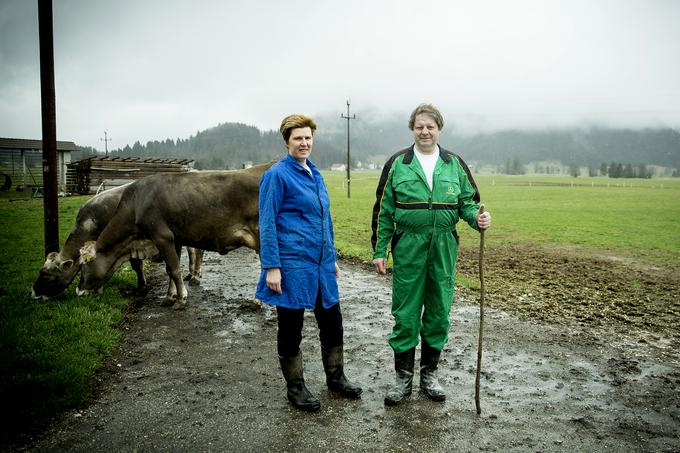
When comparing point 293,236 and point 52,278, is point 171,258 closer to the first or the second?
point 52,278

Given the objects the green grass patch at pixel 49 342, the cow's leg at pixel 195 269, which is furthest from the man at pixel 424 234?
the cow's leg at pixel 195 269

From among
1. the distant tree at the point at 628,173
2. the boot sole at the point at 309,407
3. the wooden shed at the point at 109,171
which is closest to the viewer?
the boot sole at the point at 309,407

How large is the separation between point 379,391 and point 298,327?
1.25m

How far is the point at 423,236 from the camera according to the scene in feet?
15.0

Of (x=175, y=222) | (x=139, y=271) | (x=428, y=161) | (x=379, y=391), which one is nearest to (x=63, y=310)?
(x=139, y=271)

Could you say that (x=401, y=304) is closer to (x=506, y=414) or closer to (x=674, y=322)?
(x=506, y=414)

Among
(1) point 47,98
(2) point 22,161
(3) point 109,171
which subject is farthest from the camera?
(2) point 22,161

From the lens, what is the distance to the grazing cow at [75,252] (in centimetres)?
802

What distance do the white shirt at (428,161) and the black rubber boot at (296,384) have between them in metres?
2.26

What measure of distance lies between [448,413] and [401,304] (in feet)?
3.74

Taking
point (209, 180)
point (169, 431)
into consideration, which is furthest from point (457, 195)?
point (209, 180)

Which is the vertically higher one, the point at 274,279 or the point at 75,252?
the point at 274,279

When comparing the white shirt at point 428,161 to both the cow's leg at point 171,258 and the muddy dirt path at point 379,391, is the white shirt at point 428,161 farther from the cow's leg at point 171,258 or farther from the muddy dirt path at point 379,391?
the cow's leg at point 171,258

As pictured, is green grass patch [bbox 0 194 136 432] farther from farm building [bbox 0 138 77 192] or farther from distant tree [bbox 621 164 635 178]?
distant tree [bbox 621 164 635 178]
